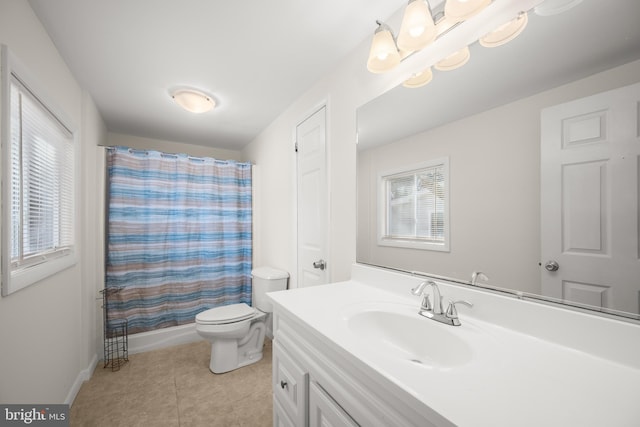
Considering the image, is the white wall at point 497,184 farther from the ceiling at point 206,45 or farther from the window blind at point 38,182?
the window blind at point 38,182

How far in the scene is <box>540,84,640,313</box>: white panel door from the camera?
66 cm

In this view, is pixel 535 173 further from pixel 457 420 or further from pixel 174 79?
pixel 174 79

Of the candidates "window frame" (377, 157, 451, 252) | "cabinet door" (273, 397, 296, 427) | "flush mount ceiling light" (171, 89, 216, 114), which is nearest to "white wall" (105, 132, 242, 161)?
"flush mount ceiling light" (171, 89, 216, 114)

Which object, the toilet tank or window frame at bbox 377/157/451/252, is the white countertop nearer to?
window frame at bbox 377/157/451/252

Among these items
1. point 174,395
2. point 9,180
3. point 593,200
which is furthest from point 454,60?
point 174,395

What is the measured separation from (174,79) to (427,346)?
224 centimetres

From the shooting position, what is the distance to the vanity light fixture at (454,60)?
102 centimetres

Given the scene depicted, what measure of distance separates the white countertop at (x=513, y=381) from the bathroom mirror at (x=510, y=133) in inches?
6.7

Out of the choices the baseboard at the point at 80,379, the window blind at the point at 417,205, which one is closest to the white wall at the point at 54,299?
the baseboard at the point at 80,379

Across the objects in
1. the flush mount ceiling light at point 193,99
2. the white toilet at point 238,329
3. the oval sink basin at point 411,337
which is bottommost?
the white toilet at point 238,329

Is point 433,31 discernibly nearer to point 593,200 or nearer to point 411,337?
point 593,200

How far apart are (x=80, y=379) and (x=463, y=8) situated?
10.2 ft

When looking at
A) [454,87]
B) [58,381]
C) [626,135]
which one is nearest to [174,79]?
[454,87]

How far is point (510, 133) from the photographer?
900 millimetres
